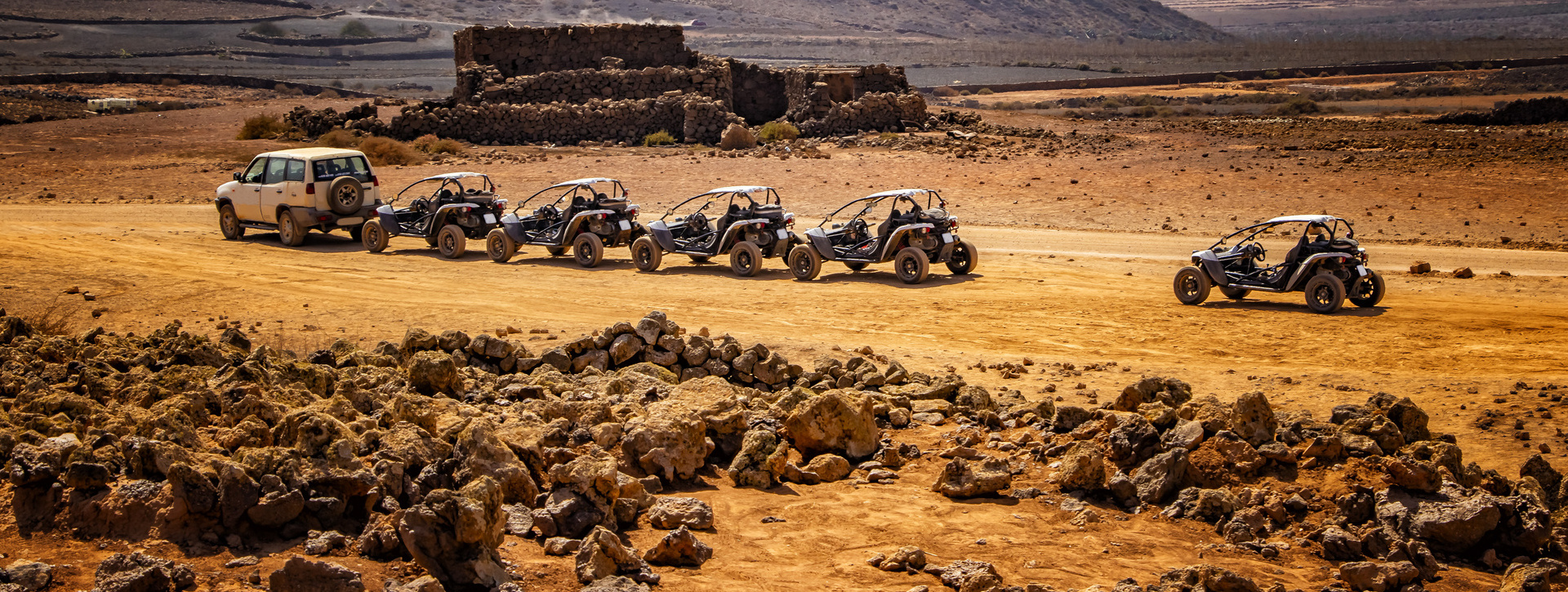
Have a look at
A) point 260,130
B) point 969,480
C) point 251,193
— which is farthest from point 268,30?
point 969,480

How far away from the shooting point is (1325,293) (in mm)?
14008

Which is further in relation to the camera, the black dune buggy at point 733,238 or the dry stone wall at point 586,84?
the dry stone wall at point 586,84

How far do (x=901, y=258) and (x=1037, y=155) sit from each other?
14934mm

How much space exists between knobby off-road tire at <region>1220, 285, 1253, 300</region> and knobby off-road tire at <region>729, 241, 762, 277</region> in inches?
252

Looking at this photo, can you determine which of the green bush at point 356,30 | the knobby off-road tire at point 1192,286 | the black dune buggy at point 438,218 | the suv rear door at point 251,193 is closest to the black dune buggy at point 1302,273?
the knobby off-road tire at point 1192,286

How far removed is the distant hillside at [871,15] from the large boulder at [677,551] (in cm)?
10964

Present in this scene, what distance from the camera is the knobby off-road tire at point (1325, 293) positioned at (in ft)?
45.2

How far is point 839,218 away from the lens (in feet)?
75.3

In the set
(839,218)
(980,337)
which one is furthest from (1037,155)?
(980,337)

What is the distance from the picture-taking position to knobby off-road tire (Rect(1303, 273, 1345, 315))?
45.2ft

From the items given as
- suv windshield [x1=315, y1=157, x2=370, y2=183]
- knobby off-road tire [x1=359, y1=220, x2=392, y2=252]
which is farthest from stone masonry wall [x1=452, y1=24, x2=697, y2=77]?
knobby off-road tire [x1=359, y1=220, x2=392, y2=252]

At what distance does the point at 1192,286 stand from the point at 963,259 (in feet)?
11.4

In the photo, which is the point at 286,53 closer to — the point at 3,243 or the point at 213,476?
the point at 3,243

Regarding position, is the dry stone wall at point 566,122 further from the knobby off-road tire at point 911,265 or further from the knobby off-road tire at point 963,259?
the knobby off-road tire at point 911,265
